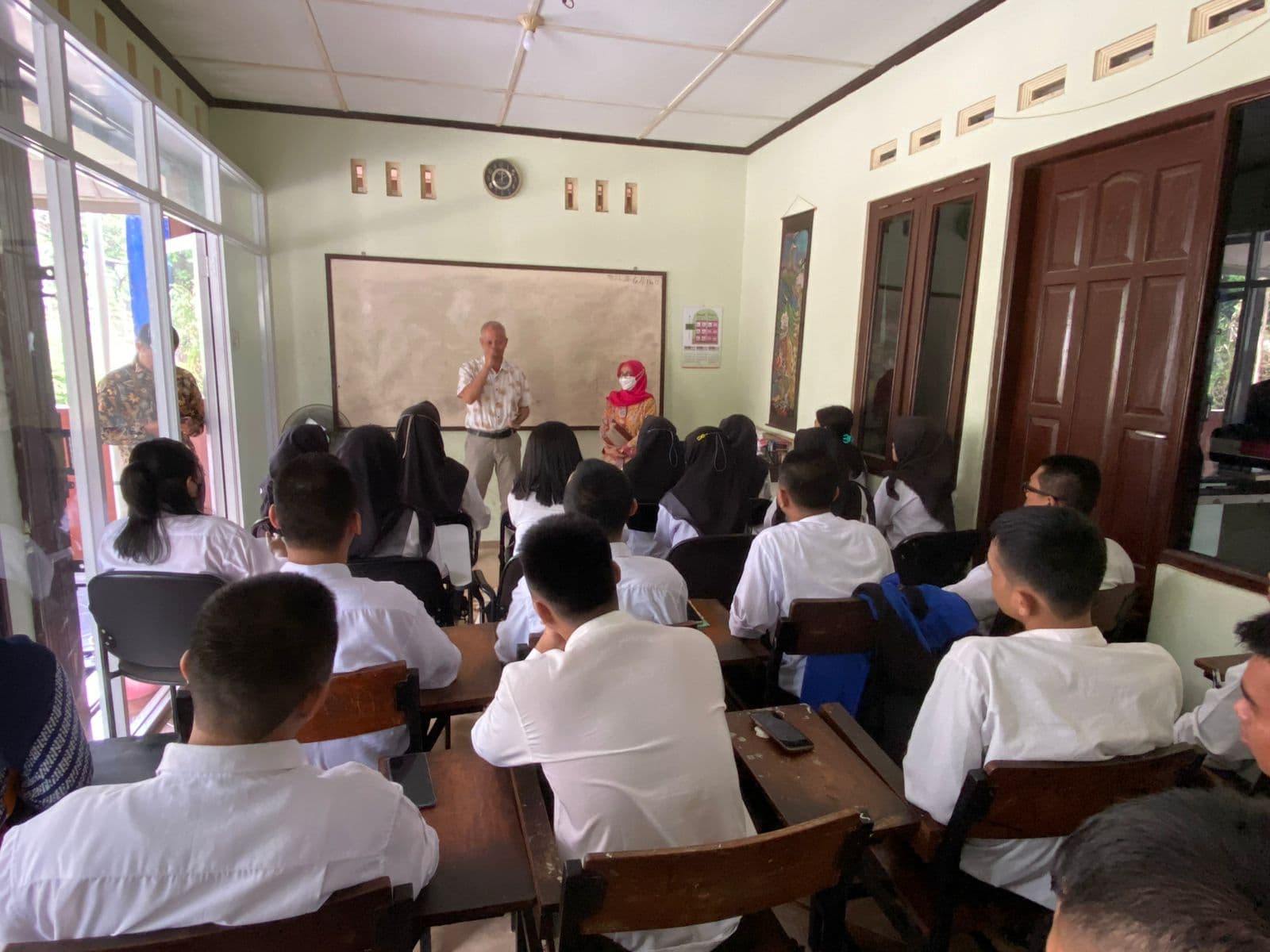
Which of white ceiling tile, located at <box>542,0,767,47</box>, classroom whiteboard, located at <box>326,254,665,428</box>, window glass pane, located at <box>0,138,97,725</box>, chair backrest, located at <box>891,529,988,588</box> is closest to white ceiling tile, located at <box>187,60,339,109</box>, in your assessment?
classroom whiteboard, located at <box>326,254,665,428</box>

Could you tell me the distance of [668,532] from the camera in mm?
2877

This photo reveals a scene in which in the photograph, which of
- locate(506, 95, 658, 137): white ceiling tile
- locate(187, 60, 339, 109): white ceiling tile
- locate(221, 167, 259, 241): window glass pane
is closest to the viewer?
locate(187, 60, 339, 109): white ceiling tile

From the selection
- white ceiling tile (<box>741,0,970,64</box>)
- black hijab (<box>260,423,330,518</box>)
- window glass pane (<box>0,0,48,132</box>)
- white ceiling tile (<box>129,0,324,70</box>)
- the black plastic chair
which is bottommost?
the black plastic chair

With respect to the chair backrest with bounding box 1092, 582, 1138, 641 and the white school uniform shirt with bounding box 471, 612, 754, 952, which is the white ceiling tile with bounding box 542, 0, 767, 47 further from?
the white school uniform shirt with bounding box 471, 612, 754, 952

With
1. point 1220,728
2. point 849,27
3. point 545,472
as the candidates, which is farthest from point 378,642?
point 849,27

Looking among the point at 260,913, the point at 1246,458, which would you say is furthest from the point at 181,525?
the point at 1246,458

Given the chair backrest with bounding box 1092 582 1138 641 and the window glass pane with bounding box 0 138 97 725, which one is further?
the window glass pane with bounding box 0 138 97 725

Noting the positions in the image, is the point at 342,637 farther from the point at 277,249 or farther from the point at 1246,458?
the point at 277,249

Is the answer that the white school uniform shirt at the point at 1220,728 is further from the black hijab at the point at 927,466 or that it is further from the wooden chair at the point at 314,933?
the black hijab at the point at 927,466

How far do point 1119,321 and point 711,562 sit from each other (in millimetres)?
1798

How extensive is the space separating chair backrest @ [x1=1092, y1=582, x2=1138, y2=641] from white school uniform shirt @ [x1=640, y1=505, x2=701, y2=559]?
1.29m

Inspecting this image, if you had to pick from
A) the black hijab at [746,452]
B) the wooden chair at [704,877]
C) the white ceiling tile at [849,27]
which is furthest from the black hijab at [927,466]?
the wooden chair at [704,877]

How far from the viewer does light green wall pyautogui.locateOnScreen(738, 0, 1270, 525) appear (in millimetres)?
2383

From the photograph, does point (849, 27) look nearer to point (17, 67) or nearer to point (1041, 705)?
point (17, 67)
